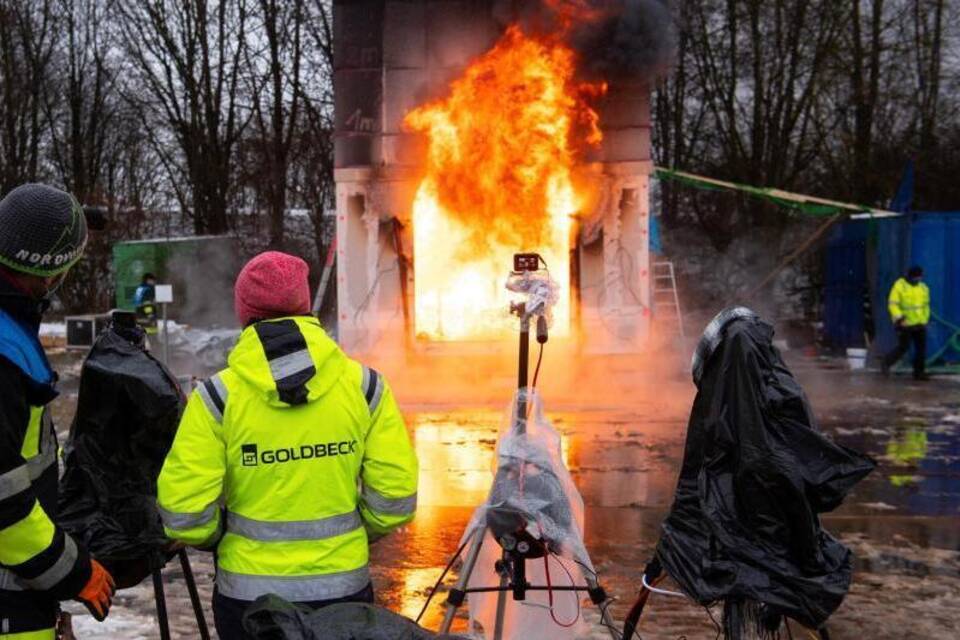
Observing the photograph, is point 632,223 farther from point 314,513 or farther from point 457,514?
point 314,513

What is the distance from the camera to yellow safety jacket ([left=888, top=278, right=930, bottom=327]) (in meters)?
14.5

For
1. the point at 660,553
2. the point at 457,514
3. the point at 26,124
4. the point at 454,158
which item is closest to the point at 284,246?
the point at 26,124

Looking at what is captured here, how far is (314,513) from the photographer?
2893 mm

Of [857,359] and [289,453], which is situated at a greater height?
[289,453]

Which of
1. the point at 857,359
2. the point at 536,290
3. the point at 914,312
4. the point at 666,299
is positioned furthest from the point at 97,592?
the point at 666,299

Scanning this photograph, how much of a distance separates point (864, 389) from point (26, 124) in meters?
30.3

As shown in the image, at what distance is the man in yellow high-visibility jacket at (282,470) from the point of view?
2.81 m

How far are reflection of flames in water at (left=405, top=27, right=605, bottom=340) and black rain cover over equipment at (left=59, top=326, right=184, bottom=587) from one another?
9.65m

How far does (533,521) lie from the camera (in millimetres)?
3732

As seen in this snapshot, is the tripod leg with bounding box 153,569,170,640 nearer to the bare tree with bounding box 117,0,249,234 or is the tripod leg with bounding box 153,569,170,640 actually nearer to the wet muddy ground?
the wet muddy ground

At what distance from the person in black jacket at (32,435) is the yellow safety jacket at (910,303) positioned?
14038mm

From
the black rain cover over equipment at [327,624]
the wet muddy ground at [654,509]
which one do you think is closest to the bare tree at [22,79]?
the wet muddy ground at [654,509]

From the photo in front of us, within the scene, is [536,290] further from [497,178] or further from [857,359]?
[857,359]

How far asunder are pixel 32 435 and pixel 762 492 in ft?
7.62
